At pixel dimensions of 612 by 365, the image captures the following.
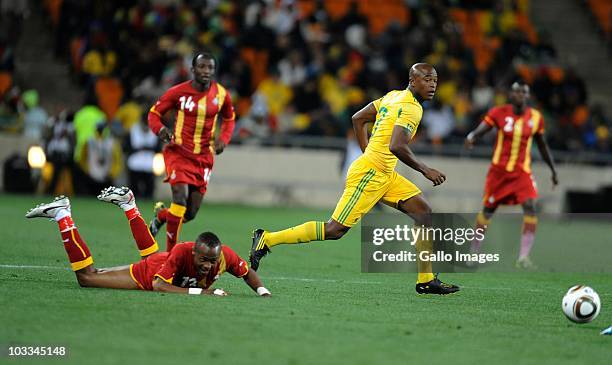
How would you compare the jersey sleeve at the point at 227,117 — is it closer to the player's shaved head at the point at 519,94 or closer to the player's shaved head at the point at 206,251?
the player's shaved head at the point at 519,94

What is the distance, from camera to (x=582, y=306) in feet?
30.7

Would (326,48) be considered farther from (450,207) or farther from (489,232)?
(489,232)

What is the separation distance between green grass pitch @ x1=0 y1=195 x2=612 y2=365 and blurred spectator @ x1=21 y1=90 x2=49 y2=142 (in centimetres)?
1061

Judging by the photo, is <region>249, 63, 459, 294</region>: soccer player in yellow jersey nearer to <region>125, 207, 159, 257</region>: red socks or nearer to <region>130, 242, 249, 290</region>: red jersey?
<region>125, 207, 159, 257</region>: red socks

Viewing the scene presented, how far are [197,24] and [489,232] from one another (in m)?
11.4

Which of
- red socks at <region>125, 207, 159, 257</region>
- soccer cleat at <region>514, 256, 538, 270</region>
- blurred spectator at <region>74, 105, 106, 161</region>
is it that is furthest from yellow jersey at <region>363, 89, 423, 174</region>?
blurred spectator at <region>74, 105, 106, 161</region>

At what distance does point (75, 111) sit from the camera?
25094 millimetres

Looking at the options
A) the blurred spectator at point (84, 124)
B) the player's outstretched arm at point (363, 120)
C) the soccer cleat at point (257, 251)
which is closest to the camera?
the soccer cleat at point (257, 251)

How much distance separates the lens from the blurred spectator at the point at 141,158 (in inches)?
927

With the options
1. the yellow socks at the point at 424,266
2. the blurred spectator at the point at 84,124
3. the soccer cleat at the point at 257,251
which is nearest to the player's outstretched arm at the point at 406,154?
the yellow socks at the point at 424,266

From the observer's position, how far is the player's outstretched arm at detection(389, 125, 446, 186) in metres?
10.7

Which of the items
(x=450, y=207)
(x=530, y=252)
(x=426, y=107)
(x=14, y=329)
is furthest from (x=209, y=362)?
(x=426, y=107)

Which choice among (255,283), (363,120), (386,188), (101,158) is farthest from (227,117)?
(101,158)

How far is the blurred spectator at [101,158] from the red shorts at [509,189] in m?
10.3
